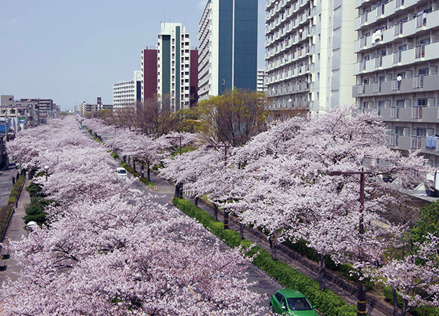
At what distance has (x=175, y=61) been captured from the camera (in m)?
130

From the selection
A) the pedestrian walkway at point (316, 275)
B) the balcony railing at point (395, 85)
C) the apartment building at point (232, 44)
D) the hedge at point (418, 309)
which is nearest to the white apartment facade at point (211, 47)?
the apartment building at point (232, 44)

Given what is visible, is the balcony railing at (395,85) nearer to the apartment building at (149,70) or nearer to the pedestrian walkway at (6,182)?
the pedestrian walkway at (6,182)

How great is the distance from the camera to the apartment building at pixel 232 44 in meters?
80.7

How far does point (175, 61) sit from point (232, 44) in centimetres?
5150

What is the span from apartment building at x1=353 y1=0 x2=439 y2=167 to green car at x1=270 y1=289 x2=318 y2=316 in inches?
617

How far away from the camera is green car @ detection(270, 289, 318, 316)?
1741 cm

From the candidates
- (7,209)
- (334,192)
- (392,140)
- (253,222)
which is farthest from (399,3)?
(7,209)

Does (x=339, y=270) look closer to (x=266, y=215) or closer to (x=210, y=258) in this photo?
(x=266, y=215)

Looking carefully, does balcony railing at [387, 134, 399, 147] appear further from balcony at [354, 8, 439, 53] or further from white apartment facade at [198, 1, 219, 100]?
white apartment facade at [198, 1, 219, 100]

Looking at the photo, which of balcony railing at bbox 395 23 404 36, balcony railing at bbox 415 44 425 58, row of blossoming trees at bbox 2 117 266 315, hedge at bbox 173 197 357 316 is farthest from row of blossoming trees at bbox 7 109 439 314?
balcony railing at bbox 395 23 404 36

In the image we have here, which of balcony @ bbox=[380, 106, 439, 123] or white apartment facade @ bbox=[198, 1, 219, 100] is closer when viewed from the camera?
balcony @ bbox=[380, 106, 439, 123]

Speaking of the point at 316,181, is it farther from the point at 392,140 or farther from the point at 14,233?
the point at 14,233

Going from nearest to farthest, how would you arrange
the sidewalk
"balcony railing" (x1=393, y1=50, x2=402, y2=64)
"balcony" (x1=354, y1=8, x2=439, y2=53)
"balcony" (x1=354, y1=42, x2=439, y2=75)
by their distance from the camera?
the sidewalk
"balcony" (x1=354, y1=8, x2=439, y2=53)
"balcony" (x1=354, y1=42, x2=439, y2=75)
"balcony railing" (x1=393, y1=50, x2=402, y2=64)

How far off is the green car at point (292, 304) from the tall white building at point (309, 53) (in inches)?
804
